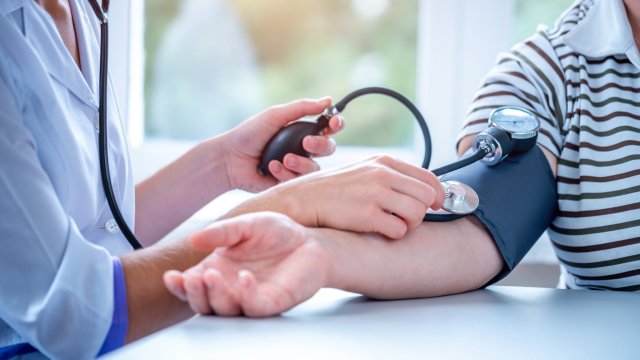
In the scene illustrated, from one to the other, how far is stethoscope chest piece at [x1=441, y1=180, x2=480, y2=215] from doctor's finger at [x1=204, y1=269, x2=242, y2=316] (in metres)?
0.34

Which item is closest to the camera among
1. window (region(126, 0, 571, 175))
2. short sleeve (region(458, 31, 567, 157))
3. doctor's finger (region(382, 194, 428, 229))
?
doctor's finger (region(382, 194, 428, 229))

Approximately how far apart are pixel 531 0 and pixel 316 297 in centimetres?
146

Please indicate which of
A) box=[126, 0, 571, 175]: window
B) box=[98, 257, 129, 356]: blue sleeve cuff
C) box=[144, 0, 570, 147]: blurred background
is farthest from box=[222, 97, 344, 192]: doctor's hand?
box=[144, 0, 570, 147]: blurred background

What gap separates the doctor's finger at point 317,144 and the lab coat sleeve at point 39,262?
0.48 meters

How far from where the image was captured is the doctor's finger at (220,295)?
60cm

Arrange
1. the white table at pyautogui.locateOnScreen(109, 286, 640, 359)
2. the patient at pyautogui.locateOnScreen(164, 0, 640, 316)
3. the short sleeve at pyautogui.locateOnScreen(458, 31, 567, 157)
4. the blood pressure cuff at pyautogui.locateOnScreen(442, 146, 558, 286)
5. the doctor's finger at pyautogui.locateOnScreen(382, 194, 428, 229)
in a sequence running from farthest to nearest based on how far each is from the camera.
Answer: the short sleeve at pyautogui.locateOnScreen(458, 31, 567, 157) < the blood pressure cuff at pyautogui.locateOnScreen(442, 146, 558, 286) < the doctor's finger at pyautogui.locateOnScreen(382, 194, 428, 229) < the patient at pyautogui.locateOnScreen(164, 0, 640, 316) < the white table at pyautogui.locateOnScreen(109, 286, 640, 359)

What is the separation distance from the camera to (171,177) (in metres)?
1.19

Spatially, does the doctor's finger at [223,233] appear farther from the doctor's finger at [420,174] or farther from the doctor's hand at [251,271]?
the doctor's finger at [420,174]

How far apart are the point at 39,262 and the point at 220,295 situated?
0.66 feet

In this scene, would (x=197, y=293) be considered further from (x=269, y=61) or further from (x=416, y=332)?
(x=269, y=61)

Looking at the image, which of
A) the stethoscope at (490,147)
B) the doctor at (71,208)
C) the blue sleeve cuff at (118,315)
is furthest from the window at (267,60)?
the blue sleeve cuff at (118,315)

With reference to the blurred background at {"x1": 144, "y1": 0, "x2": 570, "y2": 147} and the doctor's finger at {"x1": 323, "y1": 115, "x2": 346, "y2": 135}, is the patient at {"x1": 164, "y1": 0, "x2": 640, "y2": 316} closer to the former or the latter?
the doctor's finger at {"x1": 323, "y1": 115, "x2": 346, "y2": 135}

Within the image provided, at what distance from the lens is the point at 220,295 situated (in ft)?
1.99

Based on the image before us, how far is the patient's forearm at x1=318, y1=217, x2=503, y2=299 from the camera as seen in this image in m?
0.73
